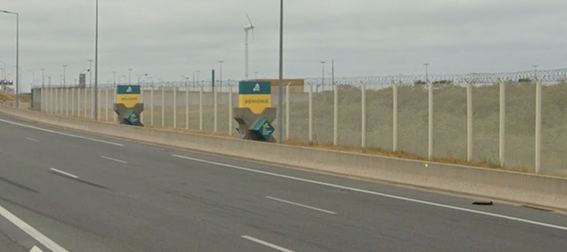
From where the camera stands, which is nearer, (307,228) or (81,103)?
(307,228)

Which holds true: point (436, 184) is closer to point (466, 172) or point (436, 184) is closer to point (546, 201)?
point (466, 172)

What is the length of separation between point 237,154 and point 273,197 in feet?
40.8

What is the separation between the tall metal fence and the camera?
21.0 meters

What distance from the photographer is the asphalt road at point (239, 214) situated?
1188 centimetres

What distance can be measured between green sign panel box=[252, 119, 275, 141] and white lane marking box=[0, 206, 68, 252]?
17.2 metres

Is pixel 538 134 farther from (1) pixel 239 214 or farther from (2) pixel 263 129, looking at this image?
(2) pixel 263 129

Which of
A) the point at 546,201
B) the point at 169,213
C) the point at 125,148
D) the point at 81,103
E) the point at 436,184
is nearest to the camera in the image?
the point at 169,213

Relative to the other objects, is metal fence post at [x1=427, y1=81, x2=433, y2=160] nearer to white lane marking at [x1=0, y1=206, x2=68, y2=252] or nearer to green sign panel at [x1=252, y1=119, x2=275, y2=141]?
green sign panel at [x1=252, y1=119, x2=275, y2=141]

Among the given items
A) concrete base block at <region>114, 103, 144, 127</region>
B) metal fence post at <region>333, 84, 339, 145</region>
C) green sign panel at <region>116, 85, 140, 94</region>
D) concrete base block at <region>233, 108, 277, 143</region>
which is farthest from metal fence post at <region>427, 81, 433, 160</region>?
green sign panel at <region>116, 85, 140, 94</region>

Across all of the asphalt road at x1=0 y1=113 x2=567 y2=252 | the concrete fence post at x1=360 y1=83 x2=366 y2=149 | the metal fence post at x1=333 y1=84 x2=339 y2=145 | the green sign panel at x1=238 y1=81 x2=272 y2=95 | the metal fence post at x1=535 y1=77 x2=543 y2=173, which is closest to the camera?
the asphalt road at x1=0 y1=113 x2=567 y2=252

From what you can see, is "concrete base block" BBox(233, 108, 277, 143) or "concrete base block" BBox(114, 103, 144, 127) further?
"concrete base block" BBox(114, 103, 144, 127)

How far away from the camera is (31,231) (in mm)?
12758

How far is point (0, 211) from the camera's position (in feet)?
49.8

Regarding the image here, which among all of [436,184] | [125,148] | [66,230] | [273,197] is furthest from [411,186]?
[125,148]
